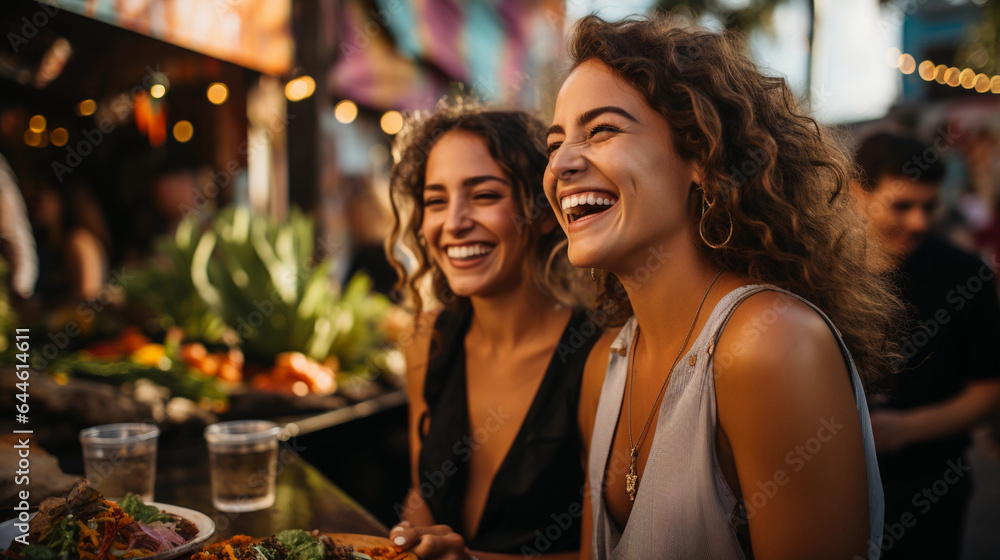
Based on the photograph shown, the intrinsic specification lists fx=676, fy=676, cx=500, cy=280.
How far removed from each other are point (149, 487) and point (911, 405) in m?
2.63

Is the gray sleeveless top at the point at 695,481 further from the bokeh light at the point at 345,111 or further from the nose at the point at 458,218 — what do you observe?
the bokeh light at the point at 345,111

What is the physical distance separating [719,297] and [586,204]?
0.35 meters

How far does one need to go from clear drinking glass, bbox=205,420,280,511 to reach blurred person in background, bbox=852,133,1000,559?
6.90 ft

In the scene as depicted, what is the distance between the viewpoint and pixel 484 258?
2.06 meters

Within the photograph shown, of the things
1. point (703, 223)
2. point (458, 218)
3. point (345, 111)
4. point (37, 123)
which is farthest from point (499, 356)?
point (37, 123)

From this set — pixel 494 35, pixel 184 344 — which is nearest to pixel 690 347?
pixel 184 344

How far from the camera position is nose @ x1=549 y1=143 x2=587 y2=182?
150 cm

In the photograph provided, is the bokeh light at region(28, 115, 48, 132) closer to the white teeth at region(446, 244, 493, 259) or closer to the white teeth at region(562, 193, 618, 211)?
the white teeth at region(446, 244, 493, 259)

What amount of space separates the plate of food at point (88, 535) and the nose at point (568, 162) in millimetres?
1097

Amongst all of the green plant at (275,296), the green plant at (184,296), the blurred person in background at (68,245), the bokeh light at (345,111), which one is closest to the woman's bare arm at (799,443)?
the green plant at (275,296)

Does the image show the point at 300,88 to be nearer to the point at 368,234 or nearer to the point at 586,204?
the point at 368,234

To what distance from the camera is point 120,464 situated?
1.75 meters

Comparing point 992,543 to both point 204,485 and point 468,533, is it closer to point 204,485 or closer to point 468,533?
point 468,533

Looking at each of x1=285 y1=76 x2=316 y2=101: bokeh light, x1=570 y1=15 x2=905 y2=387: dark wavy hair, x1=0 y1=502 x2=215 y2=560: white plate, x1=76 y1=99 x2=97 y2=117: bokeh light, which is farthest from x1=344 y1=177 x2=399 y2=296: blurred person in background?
x1=570 y1=15 x2=905 y2=387: dark wavy hair
